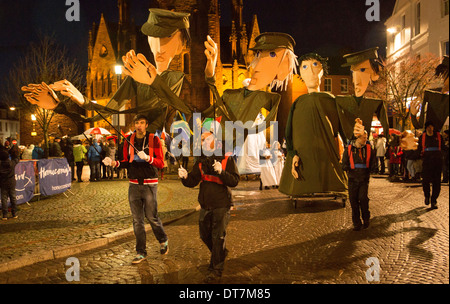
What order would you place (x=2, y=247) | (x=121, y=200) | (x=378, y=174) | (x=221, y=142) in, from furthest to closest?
1. (x=378, y=174)
2. (x=121, y=200)
3. (x=2, y=247)
4. (x=221, y=142)

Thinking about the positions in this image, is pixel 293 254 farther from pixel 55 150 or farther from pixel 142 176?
pixel 55 150

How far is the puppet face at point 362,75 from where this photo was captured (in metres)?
5.74

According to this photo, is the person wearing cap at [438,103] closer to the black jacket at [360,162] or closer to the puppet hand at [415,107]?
the puppet hand at [415,107]

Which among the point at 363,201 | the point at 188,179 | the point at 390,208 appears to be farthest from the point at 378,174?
the point at 188,179

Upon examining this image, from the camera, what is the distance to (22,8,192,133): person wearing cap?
4078mm

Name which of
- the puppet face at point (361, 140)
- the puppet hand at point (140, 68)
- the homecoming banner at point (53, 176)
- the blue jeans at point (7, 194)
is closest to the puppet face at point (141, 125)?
the puppet hand at point (140, 68)

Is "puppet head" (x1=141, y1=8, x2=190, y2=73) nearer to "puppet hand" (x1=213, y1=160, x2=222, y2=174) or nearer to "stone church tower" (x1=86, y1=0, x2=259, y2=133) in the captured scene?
"puppet hand" (x1=213, y1=160, x2=222, y2=174)

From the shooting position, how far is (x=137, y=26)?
41969mm

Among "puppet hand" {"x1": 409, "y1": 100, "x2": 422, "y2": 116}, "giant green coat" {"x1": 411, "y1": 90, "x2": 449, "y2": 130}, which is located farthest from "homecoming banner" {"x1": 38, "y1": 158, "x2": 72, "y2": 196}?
"giant green coat" {"x1": 411, "y1": 90, "x2": 449, "y2": 130}

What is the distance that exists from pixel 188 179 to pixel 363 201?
12.9ft

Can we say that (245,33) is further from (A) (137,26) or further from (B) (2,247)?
(B) (2,247)

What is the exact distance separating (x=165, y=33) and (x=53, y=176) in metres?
9.10

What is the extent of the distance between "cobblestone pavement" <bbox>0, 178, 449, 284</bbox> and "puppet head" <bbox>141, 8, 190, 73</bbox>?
280 centimetres

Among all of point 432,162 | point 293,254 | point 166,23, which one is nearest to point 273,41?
point 166,23
